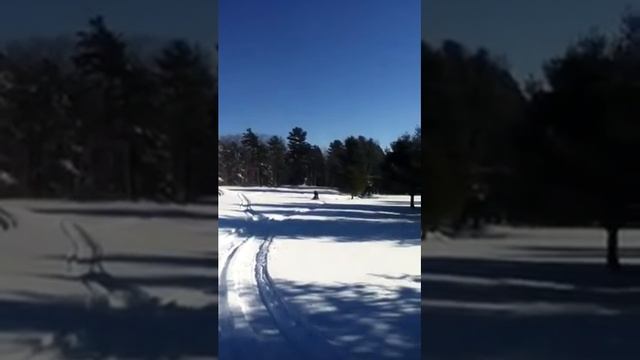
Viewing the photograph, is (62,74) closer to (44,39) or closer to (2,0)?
(44,39)

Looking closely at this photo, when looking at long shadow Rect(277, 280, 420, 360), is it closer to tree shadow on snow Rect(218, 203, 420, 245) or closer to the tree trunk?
the tree trunk

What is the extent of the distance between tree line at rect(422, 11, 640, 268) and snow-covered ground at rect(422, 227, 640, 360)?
3.3 inches

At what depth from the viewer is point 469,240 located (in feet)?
8.25

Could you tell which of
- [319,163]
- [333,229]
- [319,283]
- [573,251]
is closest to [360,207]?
[319,163]

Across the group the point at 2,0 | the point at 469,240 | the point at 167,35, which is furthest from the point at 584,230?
the point at 2,0

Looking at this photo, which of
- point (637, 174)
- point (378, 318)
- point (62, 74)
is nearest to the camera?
point (637, 174)

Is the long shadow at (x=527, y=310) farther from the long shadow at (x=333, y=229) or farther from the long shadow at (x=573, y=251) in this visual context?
the long shadow at (x=333, y=229)

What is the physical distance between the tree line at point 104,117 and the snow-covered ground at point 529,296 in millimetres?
1401

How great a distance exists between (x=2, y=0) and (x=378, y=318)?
11.1 feet

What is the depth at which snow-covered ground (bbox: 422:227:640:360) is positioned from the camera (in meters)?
2.45

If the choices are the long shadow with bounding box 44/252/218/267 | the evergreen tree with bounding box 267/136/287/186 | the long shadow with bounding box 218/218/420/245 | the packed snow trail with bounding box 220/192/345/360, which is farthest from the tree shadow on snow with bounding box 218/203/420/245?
the long shadow with bounding box 44/252/218/267

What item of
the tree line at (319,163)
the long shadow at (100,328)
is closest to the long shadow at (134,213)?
the long shadow at (100,328)

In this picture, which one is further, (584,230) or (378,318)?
(378,318)

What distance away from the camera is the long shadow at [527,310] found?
245cm
